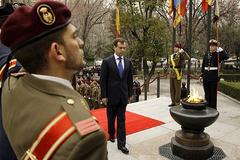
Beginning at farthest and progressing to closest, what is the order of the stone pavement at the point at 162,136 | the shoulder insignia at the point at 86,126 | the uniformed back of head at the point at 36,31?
the stone pavement at the point at 162,136, the uniformed back of head at the point at 36,31, the shoulder insignia at the point at 86,126

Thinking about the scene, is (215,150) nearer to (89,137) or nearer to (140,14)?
(89,137)

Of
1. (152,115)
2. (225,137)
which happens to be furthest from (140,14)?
(225,137)

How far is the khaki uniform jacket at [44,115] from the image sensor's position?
39.5 inches

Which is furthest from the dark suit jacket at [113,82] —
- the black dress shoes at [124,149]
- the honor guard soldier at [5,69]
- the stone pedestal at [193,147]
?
the honor guard soldier at [5,69]

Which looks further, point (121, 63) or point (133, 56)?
point (133, 56)

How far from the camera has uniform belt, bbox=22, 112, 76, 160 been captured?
1022mm

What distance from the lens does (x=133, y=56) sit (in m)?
21.0

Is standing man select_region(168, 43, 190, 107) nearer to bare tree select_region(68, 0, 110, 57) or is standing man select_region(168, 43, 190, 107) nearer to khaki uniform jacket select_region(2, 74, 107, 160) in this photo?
khaki uniform jacket select_region(2, 74, 107, 160)

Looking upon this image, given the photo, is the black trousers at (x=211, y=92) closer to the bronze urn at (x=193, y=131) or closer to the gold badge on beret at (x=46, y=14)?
the bronze urn at (x=193, y=131)

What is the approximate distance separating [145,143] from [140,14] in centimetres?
1546

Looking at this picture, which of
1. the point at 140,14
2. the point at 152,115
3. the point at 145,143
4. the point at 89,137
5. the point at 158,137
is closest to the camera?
the point at 89,137

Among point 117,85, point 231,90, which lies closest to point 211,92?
point 117,85

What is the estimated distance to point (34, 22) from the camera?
1.19 meters

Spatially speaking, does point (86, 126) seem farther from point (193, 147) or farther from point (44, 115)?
point (193, 147)
